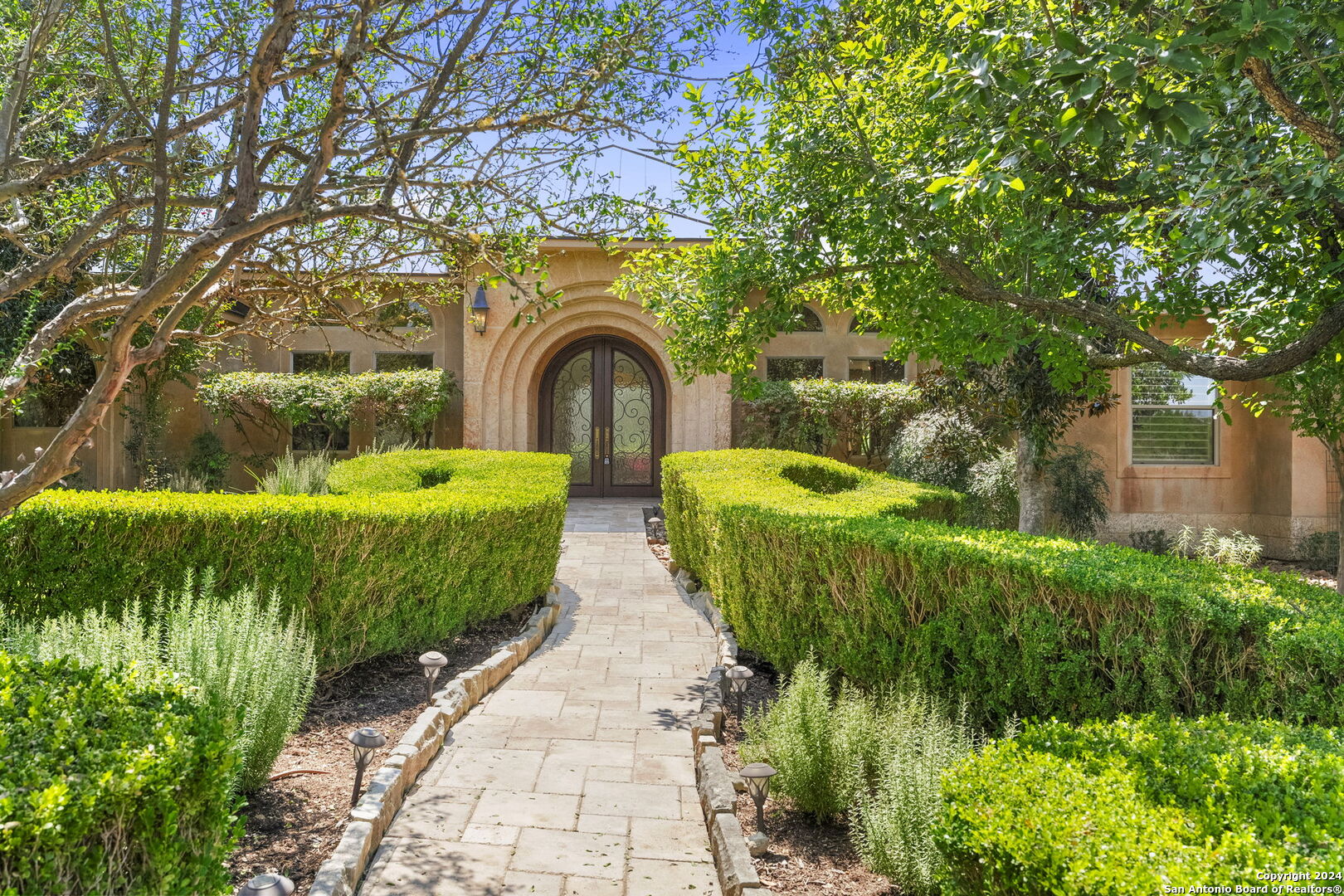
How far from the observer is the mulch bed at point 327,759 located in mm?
3082

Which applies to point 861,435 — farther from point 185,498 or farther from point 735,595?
point 185,498

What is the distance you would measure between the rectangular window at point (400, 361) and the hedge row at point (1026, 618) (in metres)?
10.3

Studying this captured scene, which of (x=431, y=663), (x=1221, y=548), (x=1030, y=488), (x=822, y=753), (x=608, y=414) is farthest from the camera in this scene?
(x=608, y=414)

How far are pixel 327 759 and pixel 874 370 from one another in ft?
41.3

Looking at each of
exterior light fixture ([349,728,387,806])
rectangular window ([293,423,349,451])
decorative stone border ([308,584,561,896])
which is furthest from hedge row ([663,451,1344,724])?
rectangular window ([293,423,349,451])

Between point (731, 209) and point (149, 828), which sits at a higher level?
point (731, 209)

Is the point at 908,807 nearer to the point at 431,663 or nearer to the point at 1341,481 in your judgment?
the point at 431,663

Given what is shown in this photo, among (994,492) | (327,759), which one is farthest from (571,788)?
(994,492)

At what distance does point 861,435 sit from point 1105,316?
850 cm

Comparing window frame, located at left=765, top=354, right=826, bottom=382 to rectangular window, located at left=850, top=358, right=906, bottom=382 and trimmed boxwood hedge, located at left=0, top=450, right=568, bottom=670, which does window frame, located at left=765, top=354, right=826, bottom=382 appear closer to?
rectangular window, located at left=850, top=358, right=906, bottom=382

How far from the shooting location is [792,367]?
48.4 feet

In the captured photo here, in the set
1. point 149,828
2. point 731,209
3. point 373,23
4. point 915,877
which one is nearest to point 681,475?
point 731,209

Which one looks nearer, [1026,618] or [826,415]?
[1026,618]

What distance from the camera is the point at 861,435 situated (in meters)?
13.4
